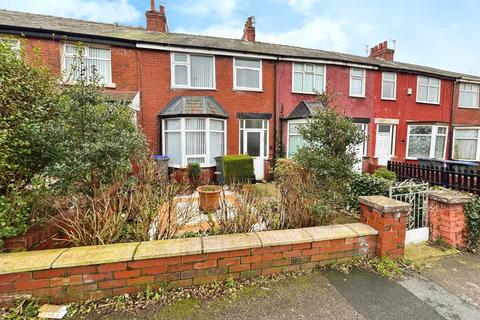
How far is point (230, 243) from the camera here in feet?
8.56

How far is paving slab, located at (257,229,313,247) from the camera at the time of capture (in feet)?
8.83

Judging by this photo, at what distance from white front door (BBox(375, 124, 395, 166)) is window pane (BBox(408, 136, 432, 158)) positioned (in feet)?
4.78

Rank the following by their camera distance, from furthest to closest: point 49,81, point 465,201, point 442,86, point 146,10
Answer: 1. point 442,86
2. point 146,10
3. point 465,201
4. point 49,81

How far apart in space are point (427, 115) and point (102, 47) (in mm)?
17547

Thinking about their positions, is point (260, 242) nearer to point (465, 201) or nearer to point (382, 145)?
point (465, 201)

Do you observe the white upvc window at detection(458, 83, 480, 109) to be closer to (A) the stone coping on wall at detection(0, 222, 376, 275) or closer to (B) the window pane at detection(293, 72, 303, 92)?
(B) the window pane at detection(293, 72, 303, 92)

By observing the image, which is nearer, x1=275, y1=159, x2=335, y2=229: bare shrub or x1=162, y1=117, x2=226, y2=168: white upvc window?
x1=275, y1=159, x2=335, y2=229: bare shrub

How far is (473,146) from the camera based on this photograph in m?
14.3

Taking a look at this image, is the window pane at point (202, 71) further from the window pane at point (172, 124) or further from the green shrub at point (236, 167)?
the green shrub at point (236, 167)

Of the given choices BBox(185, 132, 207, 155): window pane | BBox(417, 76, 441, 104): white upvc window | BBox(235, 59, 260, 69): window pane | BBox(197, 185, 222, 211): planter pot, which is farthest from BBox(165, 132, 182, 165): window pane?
BBox(417, 76, 441, 104): white upvc window

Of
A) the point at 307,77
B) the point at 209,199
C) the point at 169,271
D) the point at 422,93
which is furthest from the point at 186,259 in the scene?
the point at 422,93

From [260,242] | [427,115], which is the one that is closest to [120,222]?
[260,242]

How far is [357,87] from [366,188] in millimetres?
9739

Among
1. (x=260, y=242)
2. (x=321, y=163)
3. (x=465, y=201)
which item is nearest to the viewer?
(x=260, y=242)
